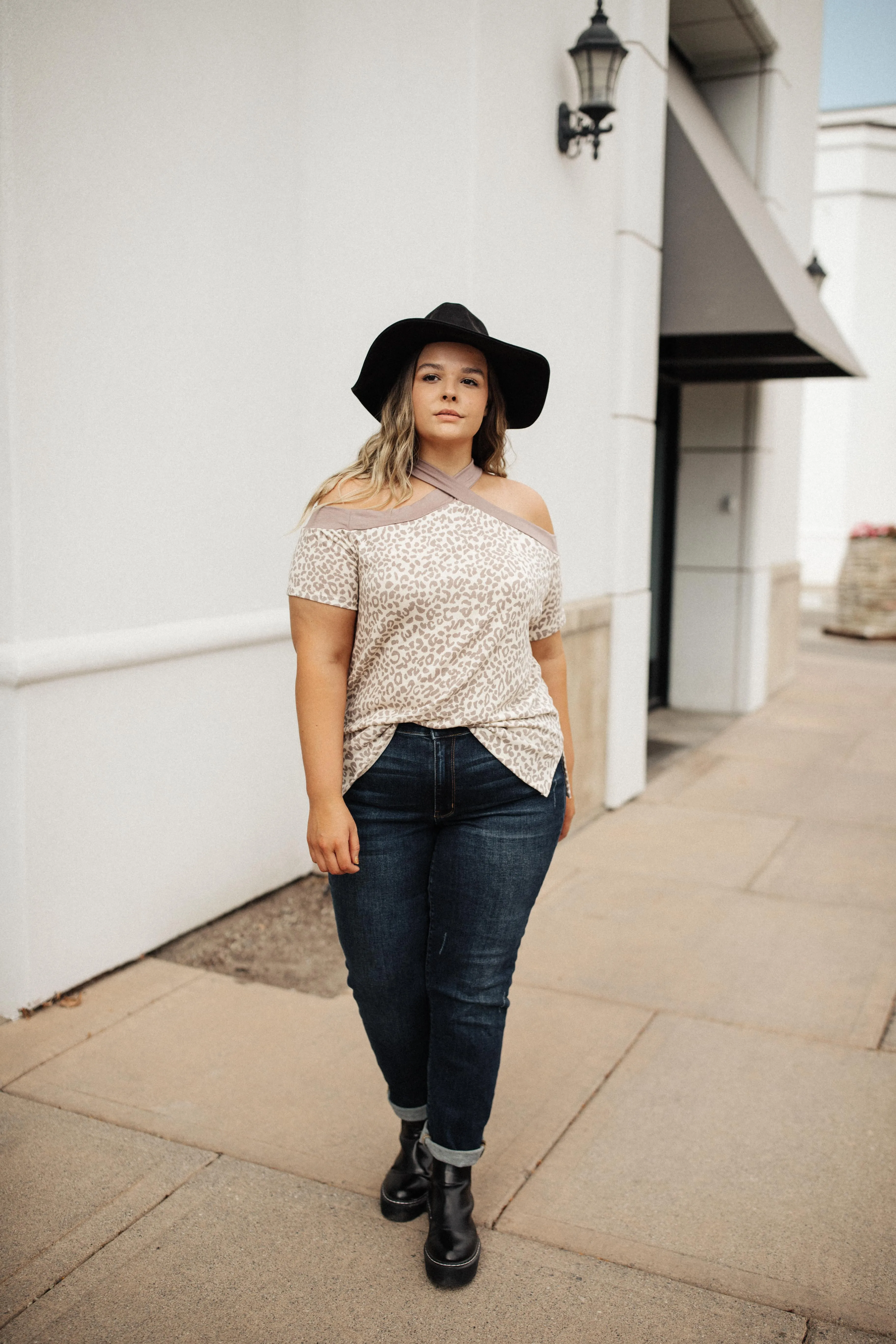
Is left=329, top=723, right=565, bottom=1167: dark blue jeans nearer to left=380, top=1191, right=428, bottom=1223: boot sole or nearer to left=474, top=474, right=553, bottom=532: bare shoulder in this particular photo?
left=380, top=1191, right=428, bottom=1223: boot sole

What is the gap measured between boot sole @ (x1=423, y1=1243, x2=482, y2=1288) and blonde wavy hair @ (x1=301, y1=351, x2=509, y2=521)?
5.09 feet

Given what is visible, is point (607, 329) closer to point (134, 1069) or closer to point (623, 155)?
point (623, 155)

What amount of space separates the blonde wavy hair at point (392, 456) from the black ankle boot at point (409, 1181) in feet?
4.56

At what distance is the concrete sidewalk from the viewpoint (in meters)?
2.31

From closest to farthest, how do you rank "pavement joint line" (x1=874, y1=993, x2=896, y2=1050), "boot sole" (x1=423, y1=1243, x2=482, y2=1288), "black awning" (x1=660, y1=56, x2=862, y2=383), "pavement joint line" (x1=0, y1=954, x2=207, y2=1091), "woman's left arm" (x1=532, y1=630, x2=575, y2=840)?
"boot sole" (x1=423, y1=1243, x2=482, y2=1288), "woman's left arm" (x1=532, y1=630, x2=575, y2=840), "pavement joint line" (x1=0, y1=954, x2=207, y2=1091), "pavement joint line" (x1=874, y1=993, x2=896, y2=1050), "black awning" (x1=660, y1=56, x2=862, y2=383)

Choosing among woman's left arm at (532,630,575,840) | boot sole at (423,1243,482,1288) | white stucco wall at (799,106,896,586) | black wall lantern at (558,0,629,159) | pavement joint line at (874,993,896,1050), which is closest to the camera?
boot sole at (423,1243,482,1288)

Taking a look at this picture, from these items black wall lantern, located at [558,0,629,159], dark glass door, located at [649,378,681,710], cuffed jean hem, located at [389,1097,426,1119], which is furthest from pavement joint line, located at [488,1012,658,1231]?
dark glass door, located at [649,378,681,710]

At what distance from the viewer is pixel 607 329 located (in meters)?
5.91

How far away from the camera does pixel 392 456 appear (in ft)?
7.64

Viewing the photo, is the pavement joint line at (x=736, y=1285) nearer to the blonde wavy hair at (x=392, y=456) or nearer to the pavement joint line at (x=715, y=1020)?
the pavement joint line at (x=715, y=1020)

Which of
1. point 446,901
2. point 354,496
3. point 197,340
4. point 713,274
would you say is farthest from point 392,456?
point 713,274

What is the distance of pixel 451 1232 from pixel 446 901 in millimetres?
696

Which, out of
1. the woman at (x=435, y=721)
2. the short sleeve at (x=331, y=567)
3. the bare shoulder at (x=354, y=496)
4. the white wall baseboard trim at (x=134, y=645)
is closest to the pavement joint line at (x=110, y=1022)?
the white wall baseboard trim at (x=134, y=645)

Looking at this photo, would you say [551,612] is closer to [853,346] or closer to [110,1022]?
[110,1022]
